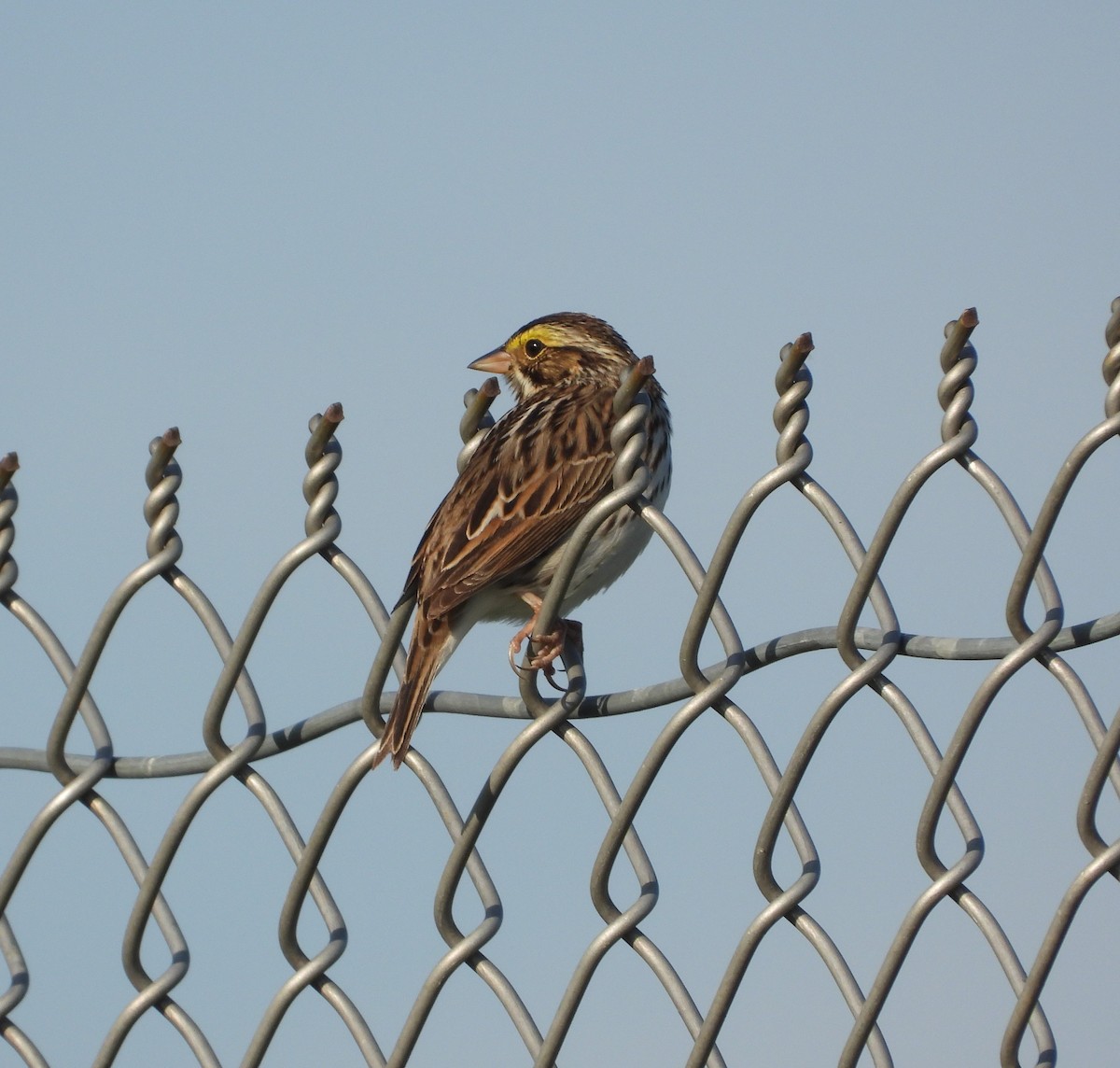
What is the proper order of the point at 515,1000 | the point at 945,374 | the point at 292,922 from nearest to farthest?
the point at 945,374, the point at 515,1000, the point at 292,922

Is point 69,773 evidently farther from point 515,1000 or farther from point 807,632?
point 807,632

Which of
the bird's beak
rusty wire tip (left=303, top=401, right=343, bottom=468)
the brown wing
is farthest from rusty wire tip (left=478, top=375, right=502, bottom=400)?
the bird's beak

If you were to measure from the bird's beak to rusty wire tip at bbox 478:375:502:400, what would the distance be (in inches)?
154

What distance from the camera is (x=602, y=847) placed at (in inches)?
120

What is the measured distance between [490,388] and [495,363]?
13.4 ft

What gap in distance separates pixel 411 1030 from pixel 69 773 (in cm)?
102

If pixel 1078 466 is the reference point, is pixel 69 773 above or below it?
below

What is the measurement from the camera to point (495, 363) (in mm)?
7484

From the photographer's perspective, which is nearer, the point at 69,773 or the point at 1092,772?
the point at 1092,772

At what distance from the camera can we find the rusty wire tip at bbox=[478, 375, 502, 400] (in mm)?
3406

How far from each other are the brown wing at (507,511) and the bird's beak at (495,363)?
1.60 metres

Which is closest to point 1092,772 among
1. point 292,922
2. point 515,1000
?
point 515,1000

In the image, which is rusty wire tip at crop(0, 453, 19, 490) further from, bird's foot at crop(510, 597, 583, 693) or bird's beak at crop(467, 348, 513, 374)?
bird's beak at crop(467, 348, 513, 374)

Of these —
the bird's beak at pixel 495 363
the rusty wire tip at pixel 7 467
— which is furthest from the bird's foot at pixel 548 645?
the bird's beak at pixel 495 363
